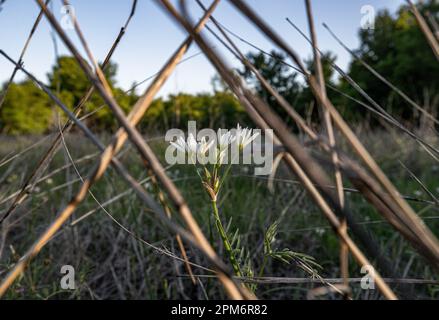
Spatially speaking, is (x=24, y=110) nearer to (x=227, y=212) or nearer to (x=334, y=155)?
(x=227, y=212)

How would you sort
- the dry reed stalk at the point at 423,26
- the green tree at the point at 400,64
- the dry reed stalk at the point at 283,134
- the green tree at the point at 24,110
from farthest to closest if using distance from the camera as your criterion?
the green tree at the point at 24,110
the green tree at the point at 400,64
the dry reed stalk at the point at 423,26
the dry reed stalk at the point at 283,134

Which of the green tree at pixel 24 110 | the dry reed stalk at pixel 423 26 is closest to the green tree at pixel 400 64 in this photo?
the green tree at pixel 24 110

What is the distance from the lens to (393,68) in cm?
1365

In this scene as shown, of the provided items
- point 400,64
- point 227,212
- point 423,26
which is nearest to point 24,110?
point 400,64

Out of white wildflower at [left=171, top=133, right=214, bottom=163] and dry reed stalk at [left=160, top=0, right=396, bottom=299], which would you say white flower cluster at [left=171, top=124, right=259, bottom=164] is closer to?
white wildflower at [left=171, top=133, right=214, bottom=163]

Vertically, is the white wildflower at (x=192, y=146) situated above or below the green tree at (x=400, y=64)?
below

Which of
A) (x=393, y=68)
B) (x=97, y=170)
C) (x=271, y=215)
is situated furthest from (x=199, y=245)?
(x=393, y=68)

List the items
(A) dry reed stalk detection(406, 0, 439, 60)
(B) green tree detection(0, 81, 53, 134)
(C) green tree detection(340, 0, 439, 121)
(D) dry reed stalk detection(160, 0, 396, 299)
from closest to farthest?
(D) dry reed stalk detection(160, 0, 396, 299) → (A) dry reed stalk detection(406, 0, 439, 60) → (C) green tree detection(340, 0, 439, 121) → (B) green tree detection(0, 81, 53, 134)

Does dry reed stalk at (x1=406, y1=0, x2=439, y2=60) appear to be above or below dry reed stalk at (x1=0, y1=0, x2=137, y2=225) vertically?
above

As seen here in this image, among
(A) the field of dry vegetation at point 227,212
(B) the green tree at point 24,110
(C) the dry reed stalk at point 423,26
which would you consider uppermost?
(B) the green tree at point 24,110

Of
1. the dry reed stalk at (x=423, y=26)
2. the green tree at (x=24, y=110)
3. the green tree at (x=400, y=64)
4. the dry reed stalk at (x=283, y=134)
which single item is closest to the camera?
the dry reed stalk at (x=283, y=134)

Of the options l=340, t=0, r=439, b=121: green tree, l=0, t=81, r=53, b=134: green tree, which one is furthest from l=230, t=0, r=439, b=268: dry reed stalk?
l=0, t=81, r=53, b=134: green tree

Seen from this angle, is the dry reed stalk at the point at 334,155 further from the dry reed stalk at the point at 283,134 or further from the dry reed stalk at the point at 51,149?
the dry reed stalk at the point at 51,149
